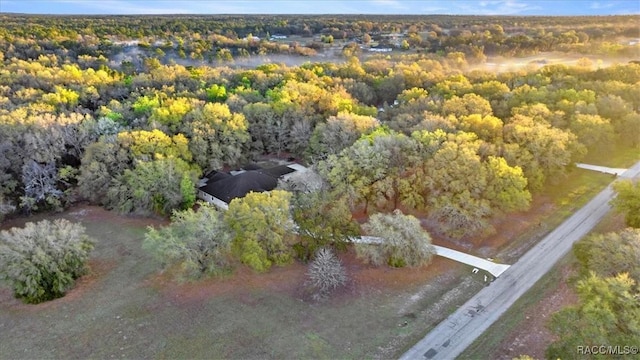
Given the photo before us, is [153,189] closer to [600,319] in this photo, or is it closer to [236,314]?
[236,314]

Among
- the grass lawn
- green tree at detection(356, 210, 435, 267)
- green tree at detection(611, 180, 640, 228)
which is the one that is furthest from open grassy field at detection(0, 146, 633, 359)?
green tree at detection(611, 180, 640, 228)

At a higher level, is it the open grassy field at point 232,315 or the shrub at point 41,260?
the shrub at point 41,260

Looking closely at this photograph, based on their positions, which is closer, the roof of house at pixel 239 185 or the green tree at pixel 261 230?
the green tree at pixel 261 230

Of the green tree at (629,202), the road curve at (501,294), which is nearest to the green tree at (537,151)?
the road curve at (501,294)

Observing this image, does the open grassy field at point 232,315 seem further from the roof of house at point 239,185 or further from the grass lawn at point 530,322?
the roof of house at point 239,185

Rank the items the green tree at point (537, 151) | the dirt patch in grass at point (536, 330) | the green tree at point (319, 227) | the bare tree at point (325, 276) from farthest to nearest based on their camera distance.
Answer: the green tree at point (537, 151) < the green tree at point (319, 227) < the bare tree at point (325, 276) < the dirt patch in grass at point (536, 330)

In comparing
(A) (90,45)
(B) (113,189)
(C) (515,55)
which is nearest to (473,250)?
(B) (113,189)

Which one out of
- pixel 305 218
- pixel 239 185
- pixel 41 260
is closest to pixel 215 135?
pixel 239 185
